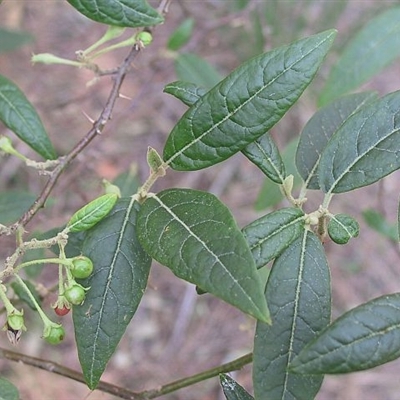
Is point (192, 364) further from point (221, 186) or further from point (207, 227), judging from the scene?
point (207, 227)

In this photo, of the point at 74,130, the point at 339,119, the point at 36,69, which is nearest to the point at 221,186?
the point at 74,130

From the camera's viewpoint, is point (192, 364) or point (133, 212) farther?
point (192, 364)

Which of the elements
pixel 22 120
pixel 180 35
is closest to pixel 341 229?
pixel 22 120

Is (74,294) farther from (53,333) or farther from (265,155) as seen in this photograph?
(265,155)

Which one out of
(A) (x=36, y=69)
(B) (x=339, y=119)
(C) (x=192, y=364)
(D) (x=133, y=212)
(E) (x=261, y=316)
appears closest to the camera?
(E) (x=261, y=316)

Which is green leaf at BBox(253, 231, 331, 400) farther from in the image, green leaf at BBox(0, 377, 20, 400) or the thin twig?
green leaf at BBox(0, 377, 20, 400)

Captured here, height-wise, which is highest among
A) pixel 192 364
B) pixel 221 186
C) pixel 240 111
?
pixel 221 186

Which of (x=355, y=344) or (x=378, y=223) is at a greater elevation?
(x=378, y=223)

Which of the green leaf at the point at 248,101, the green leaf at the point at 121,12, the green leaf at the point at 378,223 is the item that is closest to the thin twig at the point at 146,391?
the green leaf at the point at 248,101
